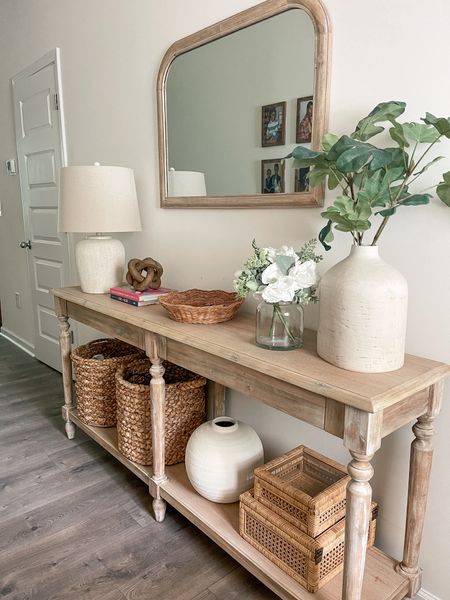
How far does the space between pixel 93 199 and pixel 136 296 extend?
0.47m

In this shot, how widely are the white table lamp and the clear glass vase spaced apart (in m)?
0.92

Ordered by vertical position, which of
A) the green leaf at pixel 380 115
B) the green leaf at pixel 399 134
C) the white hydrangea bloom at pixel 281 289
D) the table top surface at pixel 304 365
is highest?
the green leaf at pixel 380 115

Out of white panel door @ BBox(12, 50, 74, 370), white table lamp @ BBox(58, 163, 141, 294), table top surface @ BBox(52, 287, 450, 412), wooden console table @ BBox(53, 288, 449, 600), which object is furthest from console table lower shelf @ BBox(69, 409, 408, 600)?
white panel door @ BBox(12, 50, 74, 370)

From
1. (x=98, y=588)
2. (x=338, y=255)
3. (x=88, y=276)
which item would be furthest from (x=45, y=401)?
(x=338, y=255)


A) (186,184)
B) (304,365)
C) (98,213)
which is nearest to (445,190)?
(304,365)

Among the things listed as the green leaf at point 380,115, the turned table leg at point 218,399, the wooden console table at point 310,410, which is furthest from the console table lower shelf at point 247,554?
the green leaf at point 380,115

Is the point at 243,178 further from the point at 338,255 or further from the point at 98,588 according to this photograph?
the point at 98,588

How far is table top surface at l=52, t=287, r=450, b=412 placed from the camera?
96 cm

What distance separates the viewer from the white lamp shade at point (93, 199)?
1.88m

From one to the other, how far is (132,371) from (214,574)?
91cm

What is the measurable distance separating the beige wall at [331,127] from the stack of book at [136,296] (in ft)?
0.70

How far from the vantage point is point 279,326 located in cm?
126

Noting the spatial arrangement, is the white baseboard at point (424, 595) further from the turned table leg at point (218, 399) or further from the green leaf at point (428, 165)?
the green leaf at point (428, 165)

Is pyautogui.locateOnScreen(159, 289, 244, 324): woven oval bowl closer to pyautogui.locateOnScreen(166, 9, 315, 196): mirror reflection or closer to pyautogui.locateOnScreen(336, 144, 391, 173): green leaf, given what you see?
pyautogui.locateOnScreen(166, 9, 315, 196): mirror reflection
